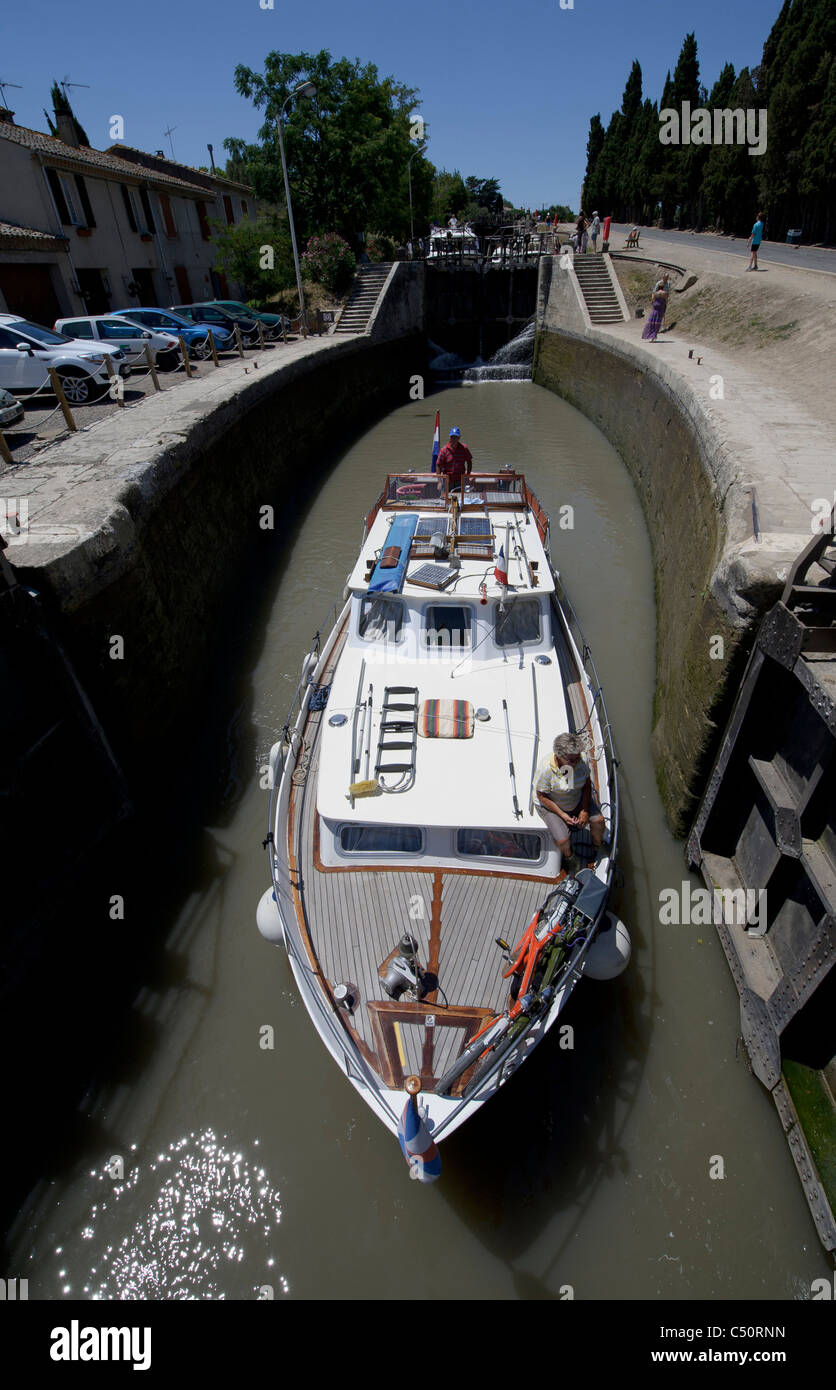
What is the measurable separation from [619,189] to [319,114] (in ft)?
133

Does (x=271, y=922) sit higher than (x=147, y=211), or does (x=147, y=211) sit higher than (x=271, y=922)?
(x=147, y=211)

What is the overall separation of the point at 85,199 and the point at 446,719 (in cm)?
2813

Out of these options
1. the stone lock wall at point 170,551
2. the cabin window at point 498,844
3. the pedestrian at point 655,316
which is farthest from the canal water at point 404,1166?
the pedestrian at point 655,316

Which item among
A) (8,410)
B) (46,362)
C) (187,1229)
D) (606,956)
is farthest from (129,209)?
(187,1229)

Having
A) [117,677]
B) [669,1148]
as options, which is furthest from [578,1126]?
[117,677]

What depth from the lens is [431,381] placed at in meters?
28.4

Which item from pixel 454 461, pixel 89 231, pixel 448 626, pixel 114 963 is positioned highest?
pixel 89 231

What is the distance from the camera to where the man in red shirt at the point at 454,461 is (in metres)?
9.98

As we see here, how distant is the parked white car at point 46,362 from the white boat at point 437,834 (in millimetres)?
10499

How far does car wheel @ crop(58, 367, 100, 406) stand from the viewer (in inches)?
567

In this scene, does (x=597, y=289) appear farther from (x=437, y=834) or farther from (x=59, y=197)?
(x=437, y=834)

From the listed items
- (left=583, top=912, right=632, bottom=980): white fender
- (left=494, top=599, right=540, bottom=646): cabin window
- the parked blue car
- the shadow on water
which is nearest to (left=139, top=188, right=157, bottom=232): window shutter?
the parked blue car

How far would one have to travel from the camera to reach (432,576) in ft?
25.7

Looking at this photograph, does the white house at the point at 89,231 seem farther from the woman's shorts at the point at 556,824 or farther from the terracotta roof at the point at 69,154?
the woman's shorts at the point at 556,824
